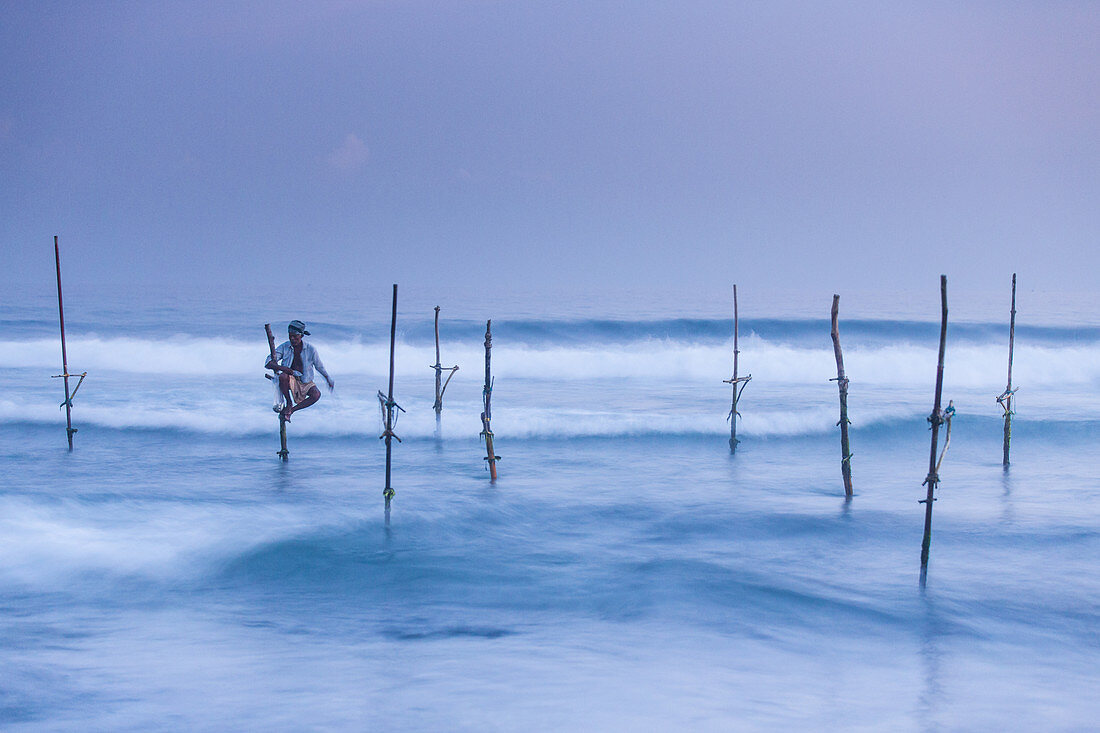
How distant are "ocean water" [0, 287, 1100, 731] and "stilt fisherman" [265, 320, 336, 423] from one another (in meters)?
1.01

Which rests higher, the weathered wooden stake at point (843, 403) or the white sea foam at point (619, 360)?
the weathered wooden stake at point (843, 403)

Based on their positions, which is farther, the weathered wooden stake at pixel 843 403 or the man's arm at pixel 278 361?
the man's arm at pixel 278 361

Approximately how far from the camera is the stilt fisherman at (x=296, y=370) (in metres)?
8.20

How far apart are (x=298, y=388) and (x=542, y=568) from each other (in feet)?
10.7

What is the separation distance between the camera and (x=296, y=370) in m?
8.30

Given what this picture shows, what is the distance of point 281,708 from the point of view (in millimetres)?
4301

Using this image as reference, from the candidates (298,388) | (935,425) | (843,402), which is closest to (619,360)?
(298,388)

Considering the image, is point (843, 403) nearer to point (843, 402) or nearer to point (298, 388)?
point (843, 402)

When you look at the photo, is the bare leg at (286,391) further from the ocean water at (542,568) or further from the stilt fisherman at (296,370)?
the ocean water at (542,568)

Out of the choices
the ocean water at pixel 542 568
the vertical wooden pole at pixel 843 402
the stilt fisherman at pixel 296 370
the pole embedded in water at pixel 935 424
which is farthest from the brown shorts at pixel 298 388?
the pole embedded in water at pixel 935 424

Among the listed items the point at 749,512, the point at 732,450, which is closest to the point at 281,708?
the point at 749,512

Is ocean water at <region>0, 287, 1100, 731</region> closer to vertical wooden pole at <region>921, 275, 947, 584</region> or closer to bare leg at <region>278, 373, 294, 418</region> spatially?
vertical wooden pole at <region>921, 275, 947, 584</region>

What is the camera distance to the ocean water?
4434 millimetres

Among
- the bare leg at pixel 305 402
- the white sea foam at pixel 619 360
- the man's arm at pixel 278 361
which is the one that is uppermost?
the man's arm at pixel 278 361
